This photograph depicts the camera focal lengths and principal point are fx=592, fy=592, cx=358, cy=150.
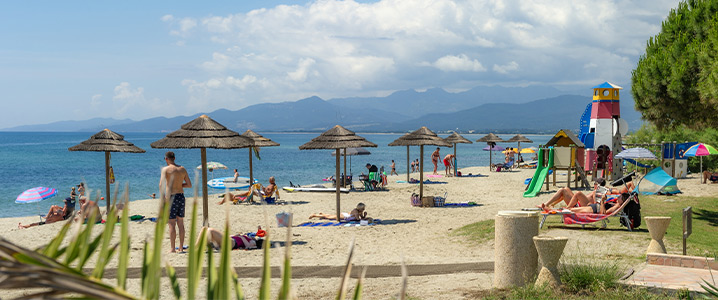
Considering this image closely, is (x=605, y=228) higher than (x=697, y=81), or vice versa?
(x=697, y=81)

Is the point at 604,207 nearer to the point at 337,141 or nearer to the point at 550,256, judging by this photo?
the point at 550,256

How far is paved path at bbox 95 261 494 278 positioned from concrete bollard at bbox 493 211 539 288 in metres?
1.37

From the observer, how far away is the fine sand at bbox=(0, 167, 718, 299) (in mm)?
7223

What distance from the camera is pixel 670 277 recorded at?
642 centimetres

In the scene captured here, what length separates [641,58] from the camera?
14984mm

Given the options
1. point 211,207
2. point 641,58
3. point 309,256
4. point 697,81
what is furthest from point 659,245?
point 211,207

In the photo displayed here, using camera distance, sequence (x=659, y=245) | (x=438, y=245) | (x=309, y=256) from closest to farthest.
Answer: (x=659, y=245) → (x=309, y=256) → (x=438, y=245)

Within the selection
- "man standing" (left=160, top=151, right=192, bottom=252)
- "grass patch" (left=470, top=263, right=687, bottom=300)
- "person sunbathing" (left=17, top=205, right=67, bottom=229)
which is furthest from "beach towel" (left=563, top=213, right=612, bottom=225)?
"person sunbathing" (left=17, top=205, right=67, bottom=229)

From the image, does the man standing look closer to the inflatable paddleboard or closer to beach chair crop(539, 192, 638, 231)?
beach chair crop(539, 192, 638, 231)

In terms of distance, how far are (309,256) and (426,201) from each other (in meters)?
7.20

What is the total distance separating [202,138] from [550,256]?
716 cm

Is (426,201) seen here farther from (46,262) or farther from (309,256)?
(46,262)

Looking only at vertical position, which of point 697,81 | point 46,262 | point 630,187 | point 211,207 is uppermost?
point 697,81

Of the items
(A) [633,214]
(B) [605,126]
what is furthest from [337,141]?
(B) [605,126]
